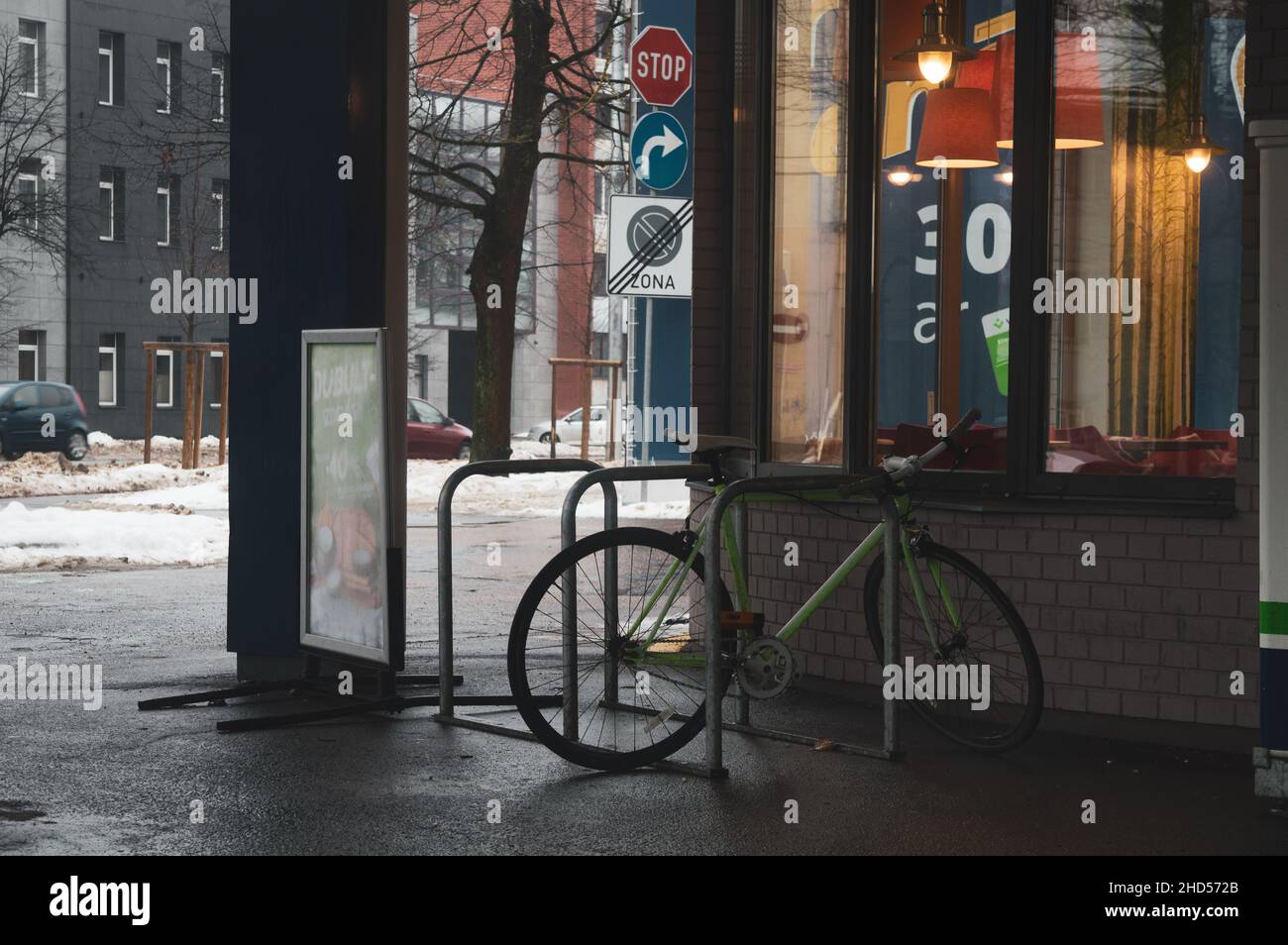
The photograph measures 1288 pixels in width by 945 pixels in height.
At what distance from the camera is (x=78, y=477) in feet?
→ 85.8

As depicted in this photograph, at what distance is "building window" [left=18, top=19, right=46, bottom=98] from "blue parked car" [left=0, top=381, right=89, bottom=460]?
458 inches

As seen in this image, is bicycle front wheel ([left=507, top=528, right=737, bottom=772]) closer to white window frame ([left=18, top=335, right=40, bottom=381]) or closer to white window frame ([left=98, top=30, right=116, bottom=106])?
white window frame ([left=18, top=335, right=40, bottom=381])

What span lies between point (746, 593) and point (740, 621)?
38cm

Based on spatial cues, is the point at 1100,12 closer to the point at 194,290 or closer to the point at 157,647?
the point at 194,290

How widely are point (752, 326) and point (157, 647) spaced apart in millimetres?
3942

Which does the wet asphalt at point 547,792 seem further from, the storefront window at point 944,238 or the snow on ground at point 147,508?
the snow on ground at point 147,508

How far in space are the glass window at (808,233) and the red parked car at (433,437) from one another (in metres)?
28.0

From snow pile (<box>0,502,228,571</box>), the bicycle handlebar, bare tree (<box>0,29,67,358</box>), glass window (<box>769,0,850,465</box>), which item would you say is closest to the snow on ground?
snow pile (<box>0,502,228,571</box>)

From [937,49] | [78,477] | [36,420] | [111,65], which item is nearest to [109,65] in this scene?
[111,65]

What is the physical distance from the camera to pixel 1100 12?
786 centimetres

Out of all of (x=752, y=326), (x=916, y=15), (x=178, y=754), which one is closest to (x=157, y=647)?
(x=178, y=754)

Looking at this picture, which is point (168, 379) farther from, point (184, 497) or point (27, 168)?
point (184, 497)

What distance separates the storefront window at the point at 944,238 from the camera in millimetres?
8148
